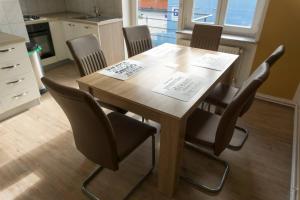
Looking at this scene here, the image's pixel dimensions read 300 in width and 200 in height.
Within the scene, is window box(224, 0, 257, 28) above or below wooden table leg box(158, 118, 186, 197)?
above

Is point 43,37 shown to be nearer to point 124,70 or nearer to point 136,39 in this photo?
point 136,39

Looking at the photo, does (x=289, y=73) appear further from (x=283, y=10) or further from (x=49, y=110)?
(x=49, y=110)

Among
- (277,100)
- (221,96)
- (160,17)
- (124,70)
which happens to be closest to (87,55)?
(124,70)

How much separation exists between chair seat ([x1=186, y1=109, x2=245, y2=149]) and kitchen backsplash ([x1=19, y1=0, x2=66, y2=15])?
3.52 meters

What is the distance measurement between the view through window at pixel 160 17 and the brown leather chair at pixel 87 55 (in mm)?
1813

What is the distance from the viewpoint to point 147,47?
8.23 ft

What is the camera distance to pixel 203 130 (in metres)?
1.50

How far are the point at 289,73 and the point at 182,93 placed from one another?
1.93 metres

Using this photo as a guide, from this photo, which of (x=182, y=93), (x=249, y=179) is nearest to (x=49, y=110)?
(x=182, y=93)

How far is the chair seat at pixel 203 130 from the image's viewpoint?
1412 mm

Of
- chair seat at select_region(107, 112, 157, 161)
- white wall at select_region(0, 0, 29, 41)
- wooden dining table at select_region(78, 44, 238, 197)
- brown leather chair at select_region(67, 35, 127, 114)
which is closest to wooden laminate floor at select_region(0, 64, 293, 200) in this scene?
wooden dining table at select_region(78, 44, 238, 197)

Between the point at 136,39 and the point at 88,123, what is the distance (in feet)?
5.01

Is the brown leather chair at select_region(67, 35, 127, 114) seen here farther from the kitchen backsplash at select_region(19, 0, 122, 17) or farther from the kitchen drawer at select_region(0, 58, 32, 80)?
the kitchen backsplash at select_region(19, 0, 122, 17)

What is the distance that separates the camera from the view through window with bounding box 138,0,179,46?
136 inches
